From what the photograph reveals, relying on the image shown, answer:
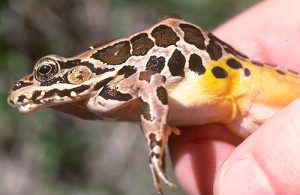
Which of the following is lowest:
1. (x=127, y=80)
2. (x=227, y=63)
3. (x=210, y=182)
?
(x=210, y=182)

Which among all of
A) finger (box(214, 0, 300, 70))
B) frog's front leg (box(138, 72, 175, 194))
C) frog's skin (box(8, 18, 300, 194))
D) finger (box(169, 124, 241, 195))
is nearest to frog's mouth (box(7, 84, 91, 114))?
frog's skin (box(8, 18, 300, 194))

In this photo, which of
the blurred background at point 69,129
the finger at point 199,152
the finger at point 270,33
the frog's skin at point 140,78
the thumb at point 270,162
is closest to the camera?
the thumb at point 270,162

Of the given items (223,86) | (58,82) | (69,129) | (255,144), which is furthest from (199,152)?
(69,129)

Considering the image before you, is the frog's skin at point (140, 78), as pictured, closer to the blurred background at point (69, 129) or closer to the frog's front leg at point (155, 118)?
the frog's front leg at point (155, 118)

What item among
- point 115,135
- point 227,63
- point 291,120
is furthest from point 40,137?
point 291,120

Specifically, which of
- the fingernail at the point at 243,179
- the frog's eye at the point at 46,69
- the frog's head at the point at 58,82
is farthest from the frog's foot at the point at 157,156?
the frog's eye at the point at 46,69

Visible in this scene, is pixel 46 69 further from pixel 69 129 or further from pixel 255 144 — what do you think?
pixel 69 129

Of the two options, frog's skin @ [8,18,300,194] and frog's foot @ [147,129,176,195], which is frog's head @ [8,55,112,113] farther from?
frog's foot @ [147,129,176,195]

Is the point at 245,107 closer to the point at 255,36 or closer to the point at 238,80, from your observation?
the point at 238,80
